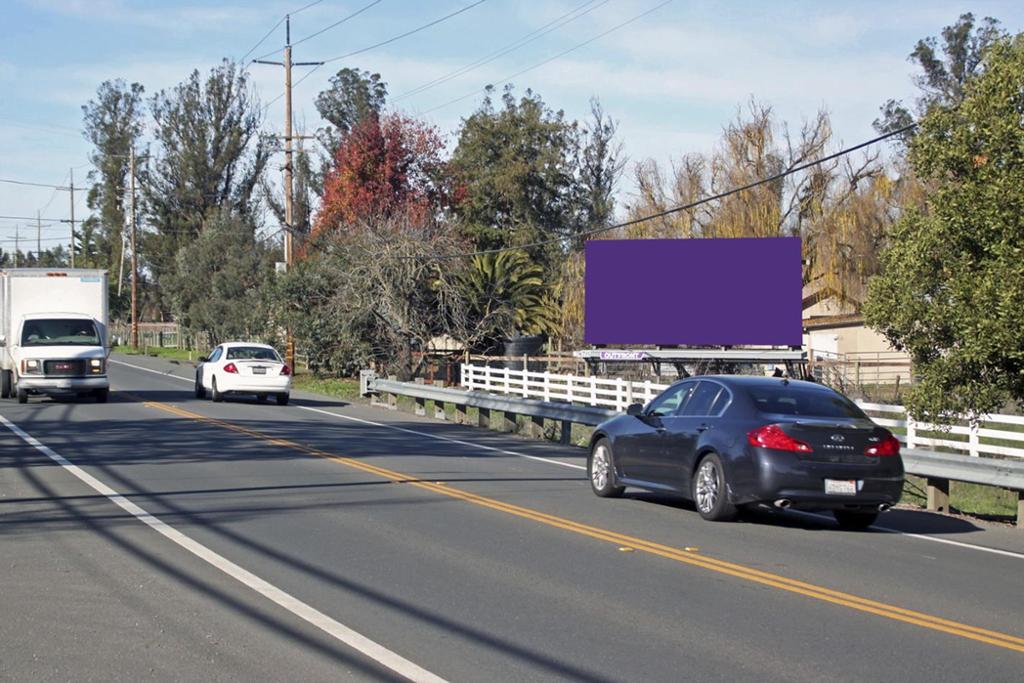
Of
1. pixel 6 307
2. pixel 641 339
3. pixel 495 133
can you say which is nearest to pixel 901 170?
pixel 641 339

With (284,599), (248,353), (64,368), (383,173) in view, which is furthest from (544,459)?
(383,173)

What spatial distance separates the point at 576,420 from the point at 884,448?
1055 cm

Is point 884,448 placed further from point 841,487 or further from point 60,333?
point 60,333

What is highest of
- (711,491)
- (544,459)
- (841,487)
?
(841,487)

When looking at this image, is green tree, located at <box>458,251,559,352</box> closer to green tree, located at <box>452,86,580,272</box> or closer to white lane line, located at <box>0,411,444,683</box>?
green tree, located at <box>452,86,580,272</box>

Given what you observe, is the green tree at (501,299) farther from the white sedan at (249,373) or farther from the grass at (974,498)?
the grass at (974,498)

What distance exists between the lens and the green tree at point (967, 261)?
14.8m

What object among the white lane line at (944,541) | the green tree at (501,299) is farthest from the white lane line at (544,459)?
the green tree at (501,299)

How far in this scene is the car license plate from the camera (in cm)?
1216

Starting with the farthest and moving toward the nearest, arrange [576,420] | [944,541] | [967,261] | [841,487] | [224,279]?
[224,279] < [576,420] < [967,261] < [944,541] < [841,487]

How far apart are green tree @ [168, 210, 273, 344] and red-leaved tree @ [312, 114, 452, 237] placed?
15.1 feet

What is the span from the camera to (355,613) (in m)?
8.35

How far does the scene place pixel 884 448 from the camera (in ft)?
41.1

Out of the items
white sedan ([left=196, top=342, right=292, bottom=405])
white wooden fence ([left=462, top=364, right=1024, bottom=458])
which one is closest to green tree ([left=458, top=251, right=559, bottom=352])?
white wooden fence ([left=462, top=364, right=1024, bottom=458])
